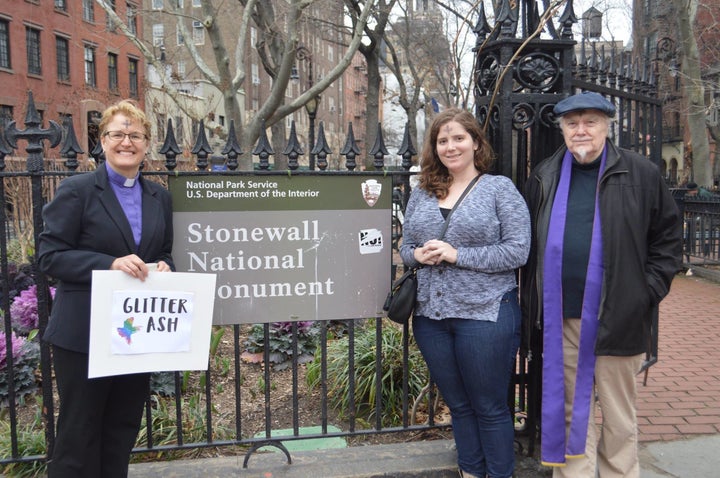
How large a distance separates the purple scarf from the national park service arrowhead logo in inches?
37.6

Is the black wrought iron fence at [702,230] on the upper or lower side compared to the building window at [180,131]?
lower

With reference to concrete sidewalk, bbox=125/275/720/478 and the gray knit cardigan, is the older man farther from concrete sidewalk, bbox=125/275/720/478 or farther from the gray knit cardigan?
concrete sidewalk, bbox=125/275/720/478

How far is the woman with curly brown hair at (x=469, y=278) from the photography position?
2.77 m

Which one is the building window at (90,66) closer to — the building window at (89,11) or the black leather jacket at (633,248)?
the building window at (89,11)

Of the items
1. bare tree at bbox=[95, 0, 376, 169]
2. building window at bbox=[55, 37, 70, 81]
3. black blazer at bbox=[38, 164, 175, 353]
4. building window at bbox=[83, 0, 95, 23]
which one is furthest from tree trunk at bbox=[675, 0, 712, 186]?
building window at bbox=[83, 0, 95, 23]

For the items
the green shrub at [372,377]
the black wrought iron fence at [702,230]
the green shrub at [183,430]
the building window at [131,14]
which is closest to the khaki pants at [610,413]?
the green shrub at [372,377]

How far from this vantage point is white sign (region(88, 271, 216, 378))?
253 centimetres

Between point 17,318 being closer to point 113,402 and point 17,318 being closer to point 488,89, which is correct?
point 113,402

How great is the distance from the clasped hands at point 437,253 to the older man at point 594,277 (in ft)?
1.53

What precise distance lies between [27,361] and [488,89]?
3.82m

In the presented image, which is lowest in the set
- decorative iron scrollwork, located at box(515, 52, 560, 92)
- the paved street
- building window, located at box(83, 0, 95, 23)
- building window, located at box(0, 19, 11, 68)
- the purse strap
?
the paved street

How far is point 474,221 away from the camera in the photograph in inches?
109

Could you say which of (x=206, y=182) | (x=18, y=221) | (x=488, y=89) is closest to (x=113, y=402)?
(x=206, y=182)

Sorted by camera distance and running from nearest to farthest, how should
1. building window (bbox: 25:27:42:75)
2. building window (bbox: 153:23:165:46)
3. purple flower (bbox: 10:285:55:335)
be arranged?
purple flower (bbox: 10:285:55:335)
building window (bbox: 153:23:165:46)
building window (bbox: 25:27:42:75)
